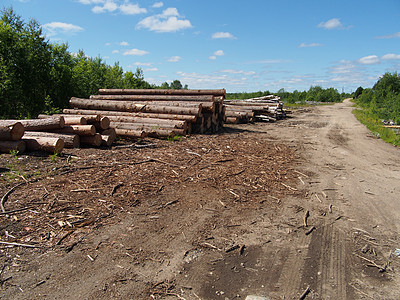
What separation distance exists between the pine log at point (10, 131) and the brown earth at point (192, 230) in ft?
2.53

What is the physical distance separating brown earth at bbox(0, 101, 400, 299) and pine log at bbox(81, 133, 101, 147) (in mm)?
778

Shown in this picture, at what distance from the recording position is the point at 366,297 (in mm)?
2848

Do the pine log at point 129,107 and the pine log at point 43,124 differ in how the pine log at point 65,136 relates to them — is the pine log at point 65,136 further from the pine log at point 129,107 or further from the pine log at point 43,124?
the pine log at point 129,107

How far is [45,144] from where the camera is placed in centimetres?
710

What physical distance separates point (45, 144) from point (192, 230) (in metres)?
5.02

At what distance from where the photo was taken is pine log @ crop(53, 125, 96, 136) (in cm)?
814

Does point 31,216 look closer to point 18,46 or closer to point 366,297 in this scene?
point 366,297

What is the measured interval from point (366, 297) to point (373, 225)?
196 cm

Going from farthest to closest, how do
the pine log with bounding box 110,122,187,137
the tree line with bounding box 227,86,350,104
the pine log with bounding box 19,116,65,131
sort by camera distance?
the tree line with bounding box 227,86,350,104 < the pine log with bounding box 110,122,187,137 < the pine log with bounding box 19,116,65,131

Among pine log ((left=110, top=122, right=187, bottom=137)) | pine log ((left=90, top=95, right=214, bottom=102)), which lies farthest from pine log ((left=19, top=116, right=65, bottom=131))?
pine log ((left=90, top=95, right=214, bottom=102))

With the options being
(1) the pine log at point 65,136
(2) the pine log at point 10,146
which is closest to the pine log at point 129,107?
(1) the pine log at point 65,136

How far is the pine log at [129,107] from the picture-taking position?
12430 millimetres

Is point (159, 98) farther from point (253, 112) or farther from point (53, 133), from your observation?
point (253, 112)

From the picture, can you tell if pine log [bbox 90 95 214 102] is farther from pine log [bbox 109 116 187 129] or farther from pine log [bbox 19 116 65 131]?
pine log [bbox 19 116 65 131]
